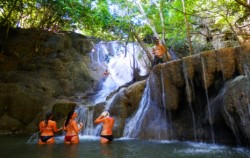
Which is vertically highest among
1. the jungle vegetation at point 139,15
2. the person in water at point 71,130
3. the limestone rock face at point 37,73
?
the jungle vegetation at point 139,15

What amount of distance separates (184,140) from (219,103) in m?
2.15

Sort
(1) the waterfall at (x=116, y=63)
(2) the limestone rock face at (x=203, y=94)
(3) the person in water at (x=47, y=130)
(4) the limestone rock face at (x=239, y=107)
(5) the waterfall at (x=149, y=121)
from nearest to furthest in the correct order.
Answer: (4) the limestone rock face at (x=239, y=107) < (2) the limestone rock face at (x=203, y=94) < (3) the person in water at (x=47, y=130) < (5) the waterfall at (x=149, y=121) < (1) the waterfall at (x=116, y=63)

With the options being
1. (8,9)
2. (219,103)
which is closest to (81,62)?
(8,9)

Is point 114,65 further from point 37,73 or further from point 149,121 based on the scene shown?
point 149,121

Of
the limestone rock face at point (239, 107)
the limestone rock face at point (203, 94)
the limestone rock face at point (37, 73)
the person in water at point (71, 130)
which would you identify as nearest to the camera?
the limestone rock face at point (239, 107)

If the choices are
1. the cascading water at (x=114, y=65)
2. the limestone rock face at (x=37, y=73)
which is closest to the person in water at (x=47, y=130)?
the limestone rock face at (x=37, y=73)

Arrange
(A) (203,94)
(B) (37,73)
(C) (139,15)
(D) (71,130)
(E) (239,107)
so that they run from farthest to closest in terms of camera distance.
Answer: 1. (B) (37,73)
2. (C) (139,15)
3. (D) (71,130)
4. (A) (203,94)
5. (E) (239,107)

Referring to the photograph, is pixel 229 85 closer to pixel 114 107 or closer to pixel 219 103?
pixel 219 103

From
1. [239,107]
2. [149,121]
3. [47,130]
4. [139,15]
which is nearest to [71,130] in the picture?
[47,130]

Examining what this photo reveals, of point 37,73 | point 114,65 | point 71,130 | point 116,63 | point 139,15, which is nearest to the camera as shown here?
point 71,130

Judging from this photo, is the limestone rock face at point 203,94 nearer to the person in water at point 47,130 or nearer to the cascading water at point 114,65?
the person in water at point 47,130

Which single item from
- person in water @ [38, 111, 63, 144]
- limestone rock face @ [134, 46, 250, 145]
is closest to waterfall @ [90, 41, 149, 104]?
person in water @ [38, 111, 63, 144]

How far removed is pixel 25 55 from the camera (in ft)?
58.4

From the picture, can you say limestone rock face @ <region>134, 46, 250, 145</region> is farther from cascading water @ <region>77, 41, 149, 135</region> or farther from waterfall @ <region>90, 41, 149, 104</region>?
waterfall @ <region>90, 41, 149, 104</region>
